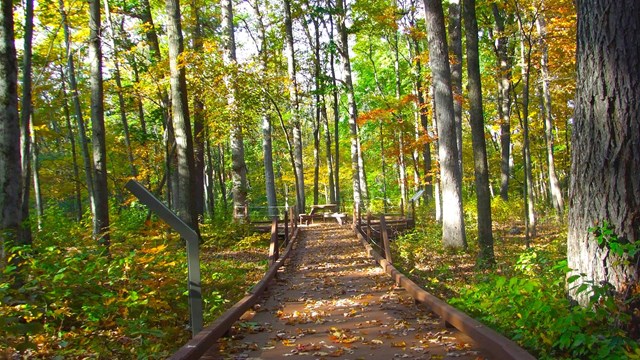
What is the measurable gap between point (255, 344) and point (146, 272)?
5.70ft

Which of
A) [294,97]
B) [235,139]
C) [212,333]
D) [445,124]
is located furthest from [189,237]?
[294,97]

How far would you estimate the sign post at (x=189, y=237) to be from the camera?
4.12 metres

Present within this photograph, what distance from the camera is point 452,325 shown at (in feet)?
17.3

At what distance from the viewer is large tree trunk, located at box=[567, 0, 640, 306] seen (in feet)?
13.5

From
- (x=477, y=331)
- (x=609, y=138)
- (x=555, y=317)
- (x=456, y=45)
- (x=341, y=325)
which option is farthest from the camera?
(x=456, y=45)

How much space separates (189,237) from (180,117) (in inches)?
395

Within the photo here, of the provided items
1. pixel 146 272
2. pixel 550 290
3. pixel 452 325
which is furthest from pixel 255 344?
pixel 550 290

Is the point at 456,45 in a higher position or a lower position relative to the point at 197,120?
higher

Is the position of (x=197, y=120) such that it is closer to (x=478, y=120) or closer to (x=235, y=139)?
(x=235, y=139)

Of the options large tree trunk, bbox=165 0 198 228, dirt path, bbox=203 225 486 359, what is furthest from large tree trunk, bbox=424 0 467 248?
large tree trunk, bbox=165 0 198 228

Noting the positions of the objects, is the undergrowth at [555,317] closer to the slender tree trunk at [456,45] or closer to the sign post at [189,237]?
the sign post at [189,237]

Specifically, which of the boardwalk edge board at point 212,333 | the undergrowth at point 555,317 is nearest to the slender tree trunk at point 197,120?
the boardwalk edge board at point 212,333

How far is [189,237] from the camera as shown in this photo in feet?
14.8

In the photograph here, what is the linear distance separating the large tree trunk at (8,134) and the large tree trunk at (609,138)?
6928mm
